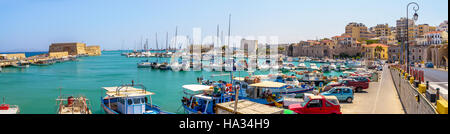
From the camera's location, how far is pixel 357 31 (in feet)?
256

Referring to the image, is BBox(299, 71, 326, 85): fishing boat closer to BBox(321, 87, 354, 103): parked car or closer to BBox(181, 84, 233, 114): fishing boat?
BBox(321, 87, 354, 103): parked car

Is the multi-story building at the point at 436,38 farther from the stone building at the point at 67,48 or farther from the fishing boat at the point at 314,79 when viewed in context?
the stone building at the point at 67,48

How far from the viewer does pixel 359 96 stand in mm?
12047

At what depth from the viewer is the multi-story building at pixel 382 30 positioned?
77262mm

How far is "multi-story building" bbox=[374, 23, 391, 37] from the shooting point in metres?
77.3

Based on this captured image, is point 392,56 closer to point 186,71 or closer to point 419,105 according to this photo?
point 186,71

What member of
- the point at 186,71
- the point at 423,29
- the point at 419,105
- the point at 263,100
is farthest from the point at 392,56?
the point at 419,105

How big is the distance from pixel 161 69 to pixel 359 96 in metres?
31.5

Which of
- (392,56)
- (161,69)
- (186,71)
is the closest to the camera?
(186,71)

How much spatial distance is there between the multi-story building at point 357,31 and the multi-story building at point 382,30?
7.43 feet

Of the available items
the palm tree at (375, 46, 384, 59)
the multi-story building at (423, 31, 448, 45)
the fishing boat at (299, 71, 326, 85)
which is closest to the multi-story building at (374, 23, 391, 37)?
the palm tree at (375, 46, 384, 59)

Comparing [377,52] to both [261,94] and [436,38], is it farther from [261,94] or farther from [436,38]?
[261,94]

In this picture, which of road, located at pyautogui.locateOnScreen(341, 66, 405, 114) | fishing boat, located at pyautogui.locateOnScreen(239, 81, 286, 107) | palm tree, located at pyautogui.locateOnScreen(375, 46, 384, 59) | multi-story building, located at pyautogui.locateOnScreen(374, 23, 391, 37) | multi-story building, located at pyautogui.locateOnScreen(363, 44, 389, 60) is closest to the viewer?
road, located at pyautogui.locateOnScreen(341, 66, 405, 114)

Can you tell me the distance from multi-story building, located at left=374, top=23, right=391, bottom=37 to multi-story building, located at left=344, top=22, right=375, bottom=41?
89.1 inches
